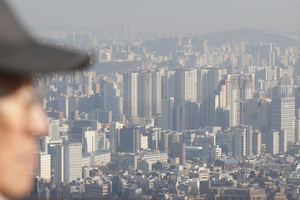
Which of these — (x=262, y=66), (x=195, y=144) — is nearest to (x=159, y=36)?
(x=262, y=66)

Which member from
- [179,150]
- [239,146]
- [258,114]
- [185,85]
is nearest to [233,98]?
[258,114]

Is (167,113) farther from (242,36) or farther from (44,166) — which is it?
(242,36)

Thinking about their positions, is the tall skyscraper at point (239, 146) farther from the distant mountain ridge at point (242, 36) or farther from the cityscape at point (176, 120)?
the distant mountain ridge at point (242, 36)

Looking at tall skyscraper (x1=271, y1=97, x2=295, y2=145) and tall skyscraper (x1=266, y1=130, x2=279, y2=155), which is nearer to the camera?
tall skyscraper (x1=266, y1=130, x2=279, y2=155)

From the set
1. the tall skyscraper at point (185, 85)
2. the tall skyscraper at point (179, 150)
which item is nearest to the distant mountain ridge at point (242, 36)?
the tall skyscraper at point (185, 85)

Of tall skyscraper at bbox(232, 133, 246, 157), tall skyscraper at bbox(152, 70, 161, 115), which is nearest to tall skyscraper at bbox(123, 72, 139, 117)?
tall skyscraper at bbox(152, 70, 161, 115)

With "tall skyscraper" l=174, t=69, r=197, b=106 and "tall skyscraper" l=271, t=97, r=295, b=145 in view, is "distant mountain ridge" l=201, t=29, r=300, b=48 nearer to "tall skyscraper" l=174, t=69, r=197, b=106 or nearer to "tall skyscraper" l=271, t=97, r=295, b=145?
"tall skyscraper" l=174, t=69, r=197, b=106

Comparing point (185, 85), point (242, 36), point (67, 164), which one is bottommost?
point (67, 164)
